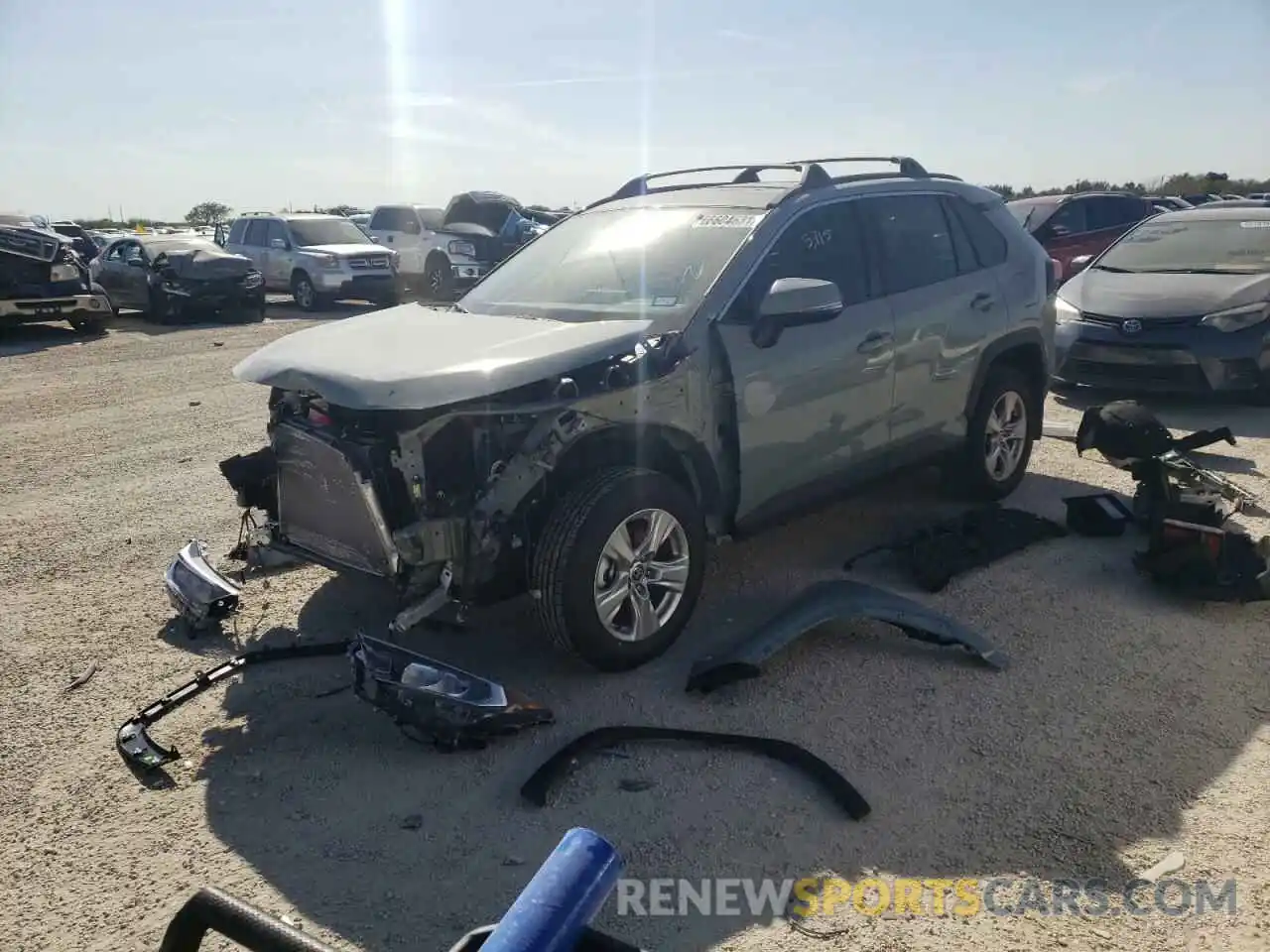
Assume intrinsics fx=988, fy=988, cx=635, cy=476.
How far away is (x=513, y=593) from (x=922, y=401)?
251cm

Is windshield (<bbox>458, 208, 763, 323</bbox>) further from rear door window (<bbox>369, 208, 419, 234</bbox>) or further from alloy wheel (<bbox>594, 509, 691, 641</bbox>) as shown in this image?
rear door window (<bbox>369, 208, 419, 234</bbox>)

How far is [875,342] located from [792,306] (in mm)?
861

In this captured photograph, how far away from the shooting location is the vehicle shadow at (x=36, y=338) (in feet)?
46.1

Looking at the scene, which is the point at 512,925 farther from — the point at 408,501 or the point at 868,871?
the point at 408,501

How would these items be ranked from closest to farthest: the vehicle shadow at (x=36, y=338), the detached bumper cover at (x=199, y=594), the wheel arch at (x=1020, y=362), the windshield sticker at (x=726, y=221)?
1. the detached bumper cover at (x=199, y=594)
2. the windshield sticker at (x=726, y=221)
3. the wheel arch at (x=1020, y=362)
4. the vehicle shadow at (x=36, y=338)

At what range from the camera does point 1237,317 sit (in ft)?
26.3

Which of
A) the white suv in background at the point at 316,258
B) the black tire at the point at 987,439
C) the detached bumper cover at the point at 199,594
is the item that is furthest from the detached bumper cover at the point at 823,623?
the white suv in background at the point at 316,258

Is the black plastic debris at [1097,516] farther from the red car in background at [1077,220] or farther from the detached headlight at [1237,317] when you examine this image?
the red car in background at [1077,220]

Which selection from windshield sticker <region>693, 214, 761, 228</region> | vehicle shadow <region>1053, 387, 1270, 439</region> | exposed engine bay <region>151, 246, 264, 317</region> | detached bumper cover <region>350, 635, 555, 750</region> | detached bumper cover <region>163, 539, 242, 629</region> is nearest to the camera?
detached bumper cover <region>350, 635, 555, 750</region>

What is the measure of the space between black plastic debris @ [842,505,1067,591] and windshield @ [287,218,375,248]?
16198mm

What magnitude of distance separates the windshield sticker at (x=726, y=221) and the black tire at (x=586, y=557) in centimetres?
138

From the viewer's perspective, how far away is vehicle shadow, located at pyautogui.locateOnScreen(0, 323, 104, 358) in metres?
14.0

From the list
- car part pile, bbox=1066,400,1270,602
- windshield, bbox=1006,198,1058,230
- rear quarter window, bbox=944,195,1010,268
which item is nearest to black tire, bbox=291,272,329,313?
windshield, bbox=1006,198,1058,230

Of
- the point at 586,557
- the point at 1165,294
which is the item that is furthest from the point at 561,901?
the point at 1165,294
